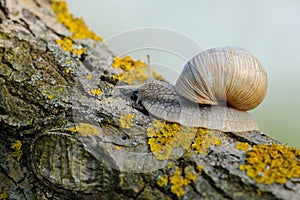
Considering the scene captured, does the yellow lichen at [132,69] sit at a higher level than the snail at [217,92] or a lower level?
higher

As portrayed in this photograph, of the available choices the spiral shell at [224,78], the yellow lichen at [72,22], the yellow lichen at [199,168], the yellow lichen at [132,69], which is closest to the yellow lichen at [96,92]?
the yellow lichen at [132,69]

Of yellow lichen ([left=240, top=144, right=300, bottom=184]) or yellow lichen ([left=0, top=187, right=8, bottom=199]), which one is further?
yellow lichen ([left=0, top=187, right=8, bottom=199])

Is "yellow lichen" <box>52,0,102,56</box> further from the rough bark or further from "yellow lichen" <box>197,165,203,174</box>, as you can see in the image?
"yellow lichen" <box>197,165,203,174</box>

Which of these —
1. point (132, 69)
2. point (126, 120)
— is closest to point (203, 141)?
point (126, 120)

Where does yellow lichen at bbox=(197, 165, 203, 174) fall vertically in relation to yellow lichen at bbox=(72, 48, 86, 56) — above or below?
below

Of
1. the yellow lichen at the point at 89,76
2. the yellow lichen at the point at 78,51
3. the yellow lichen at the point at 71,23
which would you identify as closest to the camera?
the yellow lichen at the point at 89,76

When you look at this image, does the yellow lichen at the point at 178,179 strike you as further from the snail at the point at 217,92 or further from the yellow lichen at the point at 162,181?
the snail at the point at 217,92

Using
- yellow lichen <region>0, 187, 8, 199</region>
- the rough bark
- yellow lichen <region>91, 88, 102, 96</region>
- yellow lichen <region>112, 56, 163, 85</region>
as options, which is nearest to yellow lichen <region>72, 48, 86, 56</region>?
the rough bark

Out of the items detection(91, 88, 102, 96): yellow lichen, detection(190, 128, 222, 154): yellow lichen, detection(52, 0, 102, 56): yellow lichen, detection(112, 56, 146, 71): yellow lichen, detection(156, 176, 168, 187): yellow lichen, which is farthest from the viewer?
detection(52, 0, 102, 56): yellow lichen
